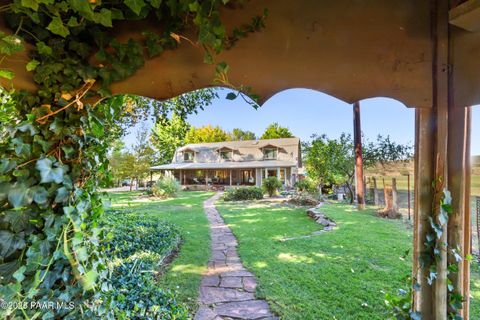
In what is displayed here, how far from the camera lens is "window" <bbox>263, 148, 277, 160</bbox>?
22328 millimetres

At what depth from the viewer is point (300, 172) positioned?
24.6 metres

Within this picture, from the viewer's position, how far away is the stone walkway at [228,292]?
101 inches

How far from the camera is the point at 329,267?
12.4 feet

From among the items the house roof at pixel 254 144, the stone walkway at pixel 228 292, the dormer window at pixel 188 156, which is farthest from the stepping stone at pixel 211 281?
the dormer window at pixel 188 156

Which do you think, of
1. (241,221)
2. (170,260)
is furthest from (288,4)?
(241,221)

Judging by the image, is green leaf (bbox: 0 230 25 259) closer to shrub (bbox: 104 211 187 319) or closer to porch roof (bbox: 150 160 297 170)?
shrub (bbox: 104 211 187 319)

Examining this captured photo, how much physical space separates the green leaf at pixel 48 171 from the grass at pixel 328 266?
6.24ft

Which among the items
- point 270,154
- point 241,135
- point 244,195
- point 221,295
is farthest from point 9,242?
point 241,135

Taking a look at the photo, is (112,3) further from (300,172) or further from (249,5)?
(300,172)

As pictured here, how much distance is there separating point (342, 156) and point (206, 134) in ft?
72.7

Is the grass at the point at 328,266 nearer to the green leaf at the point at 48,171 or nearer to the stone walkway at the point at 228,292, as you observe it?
the stone walkway at the point at 228,292

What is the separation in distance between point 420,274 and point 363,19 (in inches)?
51.3

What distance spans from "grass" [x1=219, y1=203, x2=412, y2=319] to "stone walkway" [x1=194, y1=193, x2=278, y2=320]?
0.46 feet

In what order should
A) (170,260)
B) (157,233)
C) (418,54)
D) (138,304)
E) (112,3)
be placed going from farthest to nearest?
(157,233), (170,260), (138,304), (418,54), (112,3)
